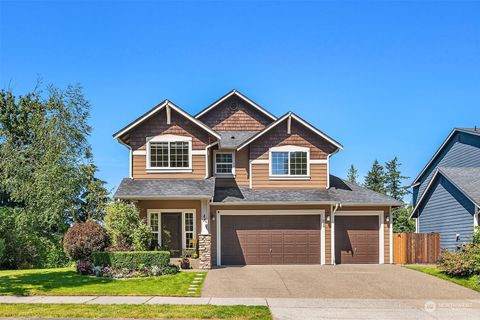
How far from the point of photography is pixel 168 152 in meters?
23.1

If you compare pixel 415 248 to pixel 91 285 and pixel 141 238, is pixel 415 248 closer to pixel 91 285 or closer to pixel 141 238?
pixel 141 238

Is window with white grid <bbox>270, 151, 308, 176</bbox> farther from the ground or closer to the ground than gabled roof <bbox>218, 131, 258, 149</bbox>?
closer to the ground

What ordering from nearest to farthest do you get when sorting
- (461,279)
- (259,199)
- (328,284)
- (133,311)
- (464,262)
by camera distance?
(133,311)
(328,284)
(461,279)
(464,262)
(259,199)

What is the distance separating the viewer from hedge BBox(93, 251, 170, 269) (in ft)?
60.1

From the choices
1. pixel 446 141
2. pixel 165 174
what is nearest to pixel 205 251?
pixel 165 174

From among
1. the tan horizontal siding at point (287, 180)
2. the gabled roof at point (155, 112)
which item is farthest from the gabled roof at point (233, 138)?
the tan horizontal siding at point (287, 180)

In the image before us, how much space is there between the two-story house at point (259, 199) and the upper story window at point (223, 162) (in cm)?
44

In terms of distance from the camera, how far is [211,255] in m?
22.0

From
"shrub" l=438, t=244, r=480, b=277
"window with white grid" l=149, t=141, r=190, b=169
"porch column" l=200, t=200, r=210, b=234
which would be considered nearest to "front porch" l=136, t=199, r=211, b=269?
"porch column" l=200, t=200, r=210, b=234

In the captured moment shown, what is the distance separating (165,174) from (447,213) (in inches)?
572

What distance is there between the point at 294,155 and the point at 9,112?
84.9 ft

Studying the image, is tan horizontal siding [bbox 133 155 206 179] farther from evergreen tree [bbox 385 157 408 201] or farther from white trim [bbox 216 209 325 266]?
evergreen tree [bbox 385 157 408 201]

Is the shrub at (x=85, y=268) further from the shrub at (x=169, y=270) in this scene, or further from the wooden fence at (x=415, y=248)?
the wooden fence at (x=415, y=248)

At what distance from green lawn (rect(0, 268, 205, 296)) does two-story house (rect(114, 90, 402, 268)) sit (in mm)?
4447
